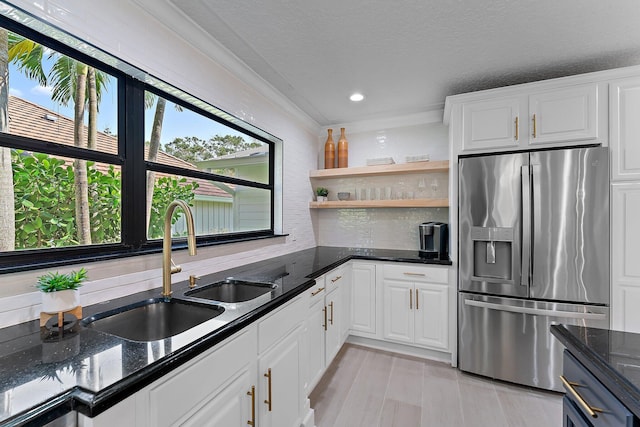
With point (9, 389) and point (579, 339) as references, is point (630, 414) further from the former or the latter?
point (9, 389)

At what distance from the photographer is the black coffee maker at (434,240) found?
2.87 m

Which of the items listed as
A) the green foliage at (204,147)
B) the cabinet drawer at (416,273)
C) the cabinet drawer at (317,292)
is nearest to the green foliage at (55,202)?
the green foliage at (204,147)

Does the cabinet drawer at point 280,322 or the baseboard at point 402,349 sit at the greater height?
the cabinet drawer at point 280,322

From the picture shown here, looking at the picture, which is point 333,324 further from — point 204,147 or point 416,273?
point 204,147

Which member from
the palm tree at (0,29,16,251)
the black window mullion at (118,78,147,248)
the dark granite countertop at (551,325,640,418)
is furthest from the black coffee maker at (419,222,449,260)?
the palm tree at (0,29,16,251)

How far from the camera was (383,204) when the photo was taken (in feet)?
10.5

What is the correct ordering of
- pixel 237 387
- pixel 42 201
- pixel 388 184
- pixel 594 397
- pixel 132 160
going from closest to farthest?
pixel 594 397
pixel 237 387
pixel 42 201
pixel 132 160
pixel 388 184

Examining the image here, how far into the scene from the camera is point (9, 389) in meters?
0.69

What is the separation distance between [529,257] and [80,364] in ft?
8.80

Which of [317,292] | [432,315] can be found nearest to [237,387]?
[317,292]

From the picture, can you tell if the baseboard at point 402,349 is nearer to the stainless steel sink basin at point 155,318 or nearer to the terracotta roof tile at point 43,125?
the stainless steel sink basin at point 155,318

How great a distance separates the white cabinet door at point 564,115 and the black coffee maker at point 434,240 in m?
1.05

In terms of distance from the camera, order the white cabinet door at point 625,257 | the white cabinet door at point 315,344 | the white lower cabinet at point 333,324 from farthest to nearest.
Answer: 1. the white lower cabinet at point 333,324
2. the white cabinet door at point 625,257
3. the white cabinet door at point 315,344

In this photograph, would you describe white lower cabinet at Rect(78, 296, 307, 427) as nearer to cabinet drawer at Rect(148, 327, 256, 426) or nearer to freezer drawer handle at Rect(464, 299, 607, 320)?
cabinet drawer at Rect(148, 327, 256, 426)
